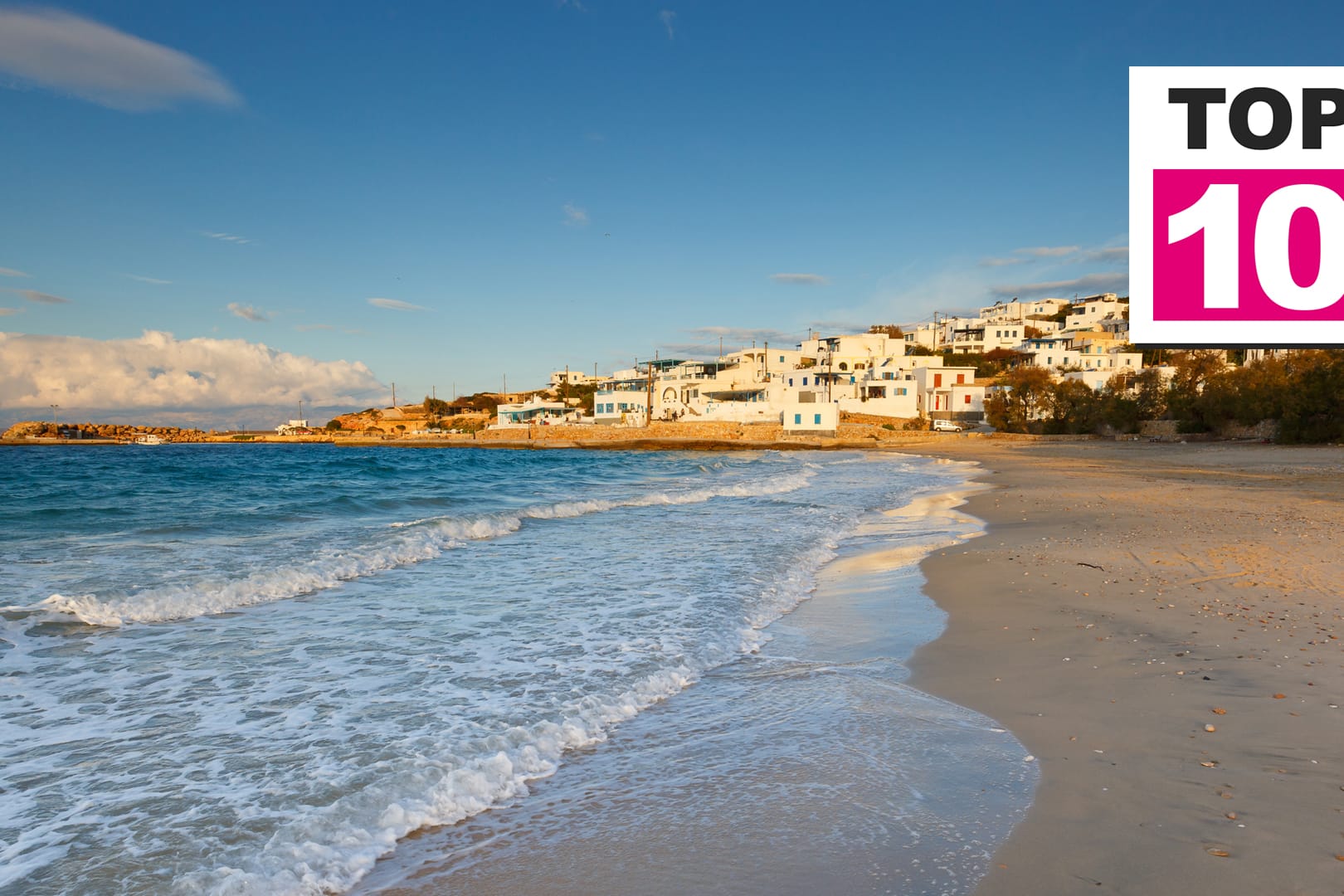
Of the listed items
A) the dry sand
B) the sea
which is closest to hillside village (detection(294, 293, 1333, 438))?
the dry sand

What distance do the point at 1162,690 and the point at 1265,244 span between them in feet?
34.2

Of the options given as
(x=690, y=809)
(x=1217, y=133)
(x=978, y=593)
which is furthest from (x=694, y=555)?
(x=1217, y=133)

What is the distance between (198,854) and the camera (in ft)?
11.5

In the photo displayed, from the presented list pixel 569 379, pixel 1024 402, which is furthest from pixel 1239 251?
pixel 569 379

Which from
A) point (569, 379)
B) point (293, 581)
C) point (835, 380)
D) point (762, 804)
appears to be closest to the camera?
point (762, 804)

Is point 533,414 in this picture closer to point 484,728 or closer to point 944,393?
point 944,393

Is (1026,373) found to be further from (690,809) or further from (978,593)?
(690,809)

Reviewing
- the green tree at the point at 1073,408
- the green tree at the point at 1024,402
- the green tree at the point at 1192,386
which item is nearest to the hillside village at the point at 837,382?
the green tree at the point at 1024,402

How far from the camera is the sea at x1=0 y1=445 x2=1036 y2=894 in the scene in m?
3.39

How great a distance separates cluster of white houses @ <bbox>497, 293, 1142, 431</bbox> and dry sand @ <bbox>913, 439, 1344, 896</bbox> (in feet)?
178

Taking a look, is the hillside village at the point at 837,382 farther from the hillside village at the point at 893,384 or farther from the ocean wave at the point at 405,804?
the ocean wave at the point at 405,804

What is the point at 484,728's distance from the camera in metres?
4.98

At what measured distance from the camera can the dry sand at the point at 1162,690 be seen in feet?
10.1

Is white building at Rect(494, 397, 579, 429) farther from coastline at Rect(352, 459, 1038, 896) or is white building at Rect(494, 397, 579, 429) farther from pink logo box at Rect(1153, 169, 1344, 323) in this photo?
coastline at Rect(352, 459, 1038, 896)
